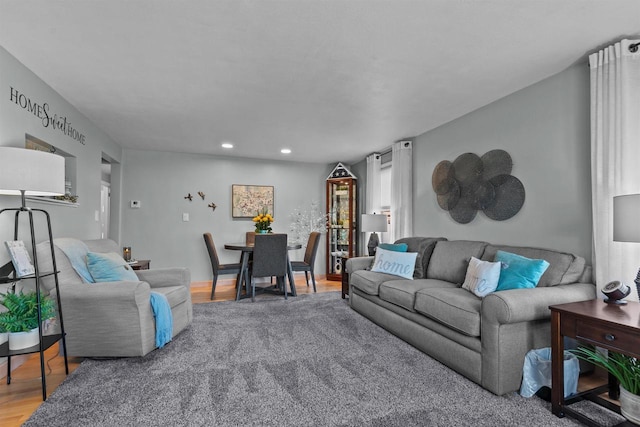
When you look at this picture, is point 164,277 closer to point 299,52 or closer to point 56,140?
point 56,140

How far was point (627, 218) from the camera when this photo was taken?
6.07ft

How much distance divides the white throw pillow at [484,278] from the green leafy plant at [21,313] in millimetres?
3040

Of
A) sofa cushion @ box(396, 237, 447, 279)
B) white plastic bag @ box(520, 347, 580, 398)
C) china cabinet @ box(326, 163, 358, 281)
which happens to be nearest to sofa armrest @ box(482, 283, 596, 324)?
white plastic bag @ box(520, 347, 580, 398)

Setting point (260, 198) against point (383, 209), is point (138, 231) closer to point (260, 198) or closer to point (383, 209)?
point (260, 198)

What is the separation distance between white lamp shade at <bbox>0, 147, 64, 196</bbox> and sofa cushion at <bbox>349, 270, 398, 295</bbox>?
276 centimetres

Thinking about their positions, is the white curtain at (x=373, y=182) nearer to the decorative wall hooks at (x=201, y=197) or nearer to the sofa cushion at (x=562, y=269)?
the decorative wall hooks at (x=201, y=197)

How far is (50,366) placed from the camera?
2.53 meters

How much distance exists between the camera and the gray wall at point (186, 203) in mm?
5508

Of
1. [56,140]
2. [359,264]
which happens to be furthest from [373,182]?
[56,140]

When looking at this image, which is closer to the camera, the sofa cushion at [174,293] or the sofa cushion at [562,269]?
the sofa cushion at [562,269]

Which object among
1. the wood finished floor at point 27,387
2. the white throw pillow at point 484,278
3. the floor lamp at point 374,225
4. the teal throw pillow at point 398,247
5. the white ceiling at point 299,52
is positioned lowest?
the wood finished floor at point 27,387

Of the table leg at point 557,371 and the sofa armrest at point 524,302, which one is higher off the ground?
the sofa armrest at point 524,302

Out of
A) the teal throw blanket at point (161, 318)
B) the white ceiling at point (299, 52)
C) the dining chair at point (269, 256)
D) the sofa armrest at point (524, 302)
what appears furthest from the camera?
the dining chair at point (269, 256)

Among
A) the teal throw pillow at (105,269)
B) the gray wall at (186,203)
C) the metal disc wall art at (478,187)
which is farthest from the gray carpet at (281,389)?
the gray wall at (186,203)
